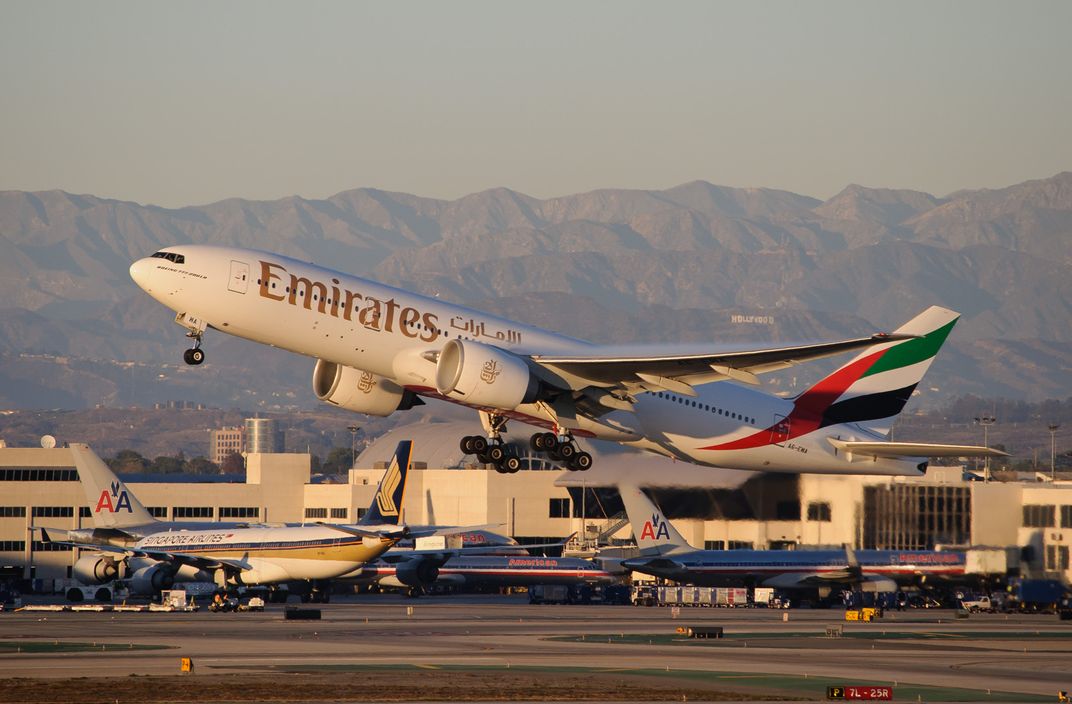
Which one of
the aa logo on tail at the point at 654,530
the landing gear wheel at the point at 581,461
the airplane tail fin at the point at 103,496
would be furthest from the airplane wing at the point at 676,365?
the airplane tail fin at the point at 103,496

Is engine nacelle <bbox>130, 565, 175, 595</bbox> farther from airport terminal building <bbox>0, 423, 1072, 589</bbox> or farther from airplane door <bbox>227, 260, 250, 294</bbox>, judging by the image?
airplane door <bbox>227, 260, 250, 294</bbox>

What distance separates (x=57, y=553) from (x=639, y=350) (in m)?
92.0

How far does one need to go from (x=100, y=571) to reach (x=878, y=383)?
5227cm

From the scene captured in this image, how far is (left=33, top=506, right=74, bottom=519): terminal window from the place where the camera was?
13938 centimetres

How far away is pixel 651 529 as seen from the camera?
3905 inches

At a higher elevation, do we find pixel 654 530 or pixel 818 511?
pixel 818 511

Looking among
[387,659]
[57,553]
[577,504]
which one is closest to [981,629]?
[387,659]

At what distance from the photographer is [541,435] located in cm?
5744

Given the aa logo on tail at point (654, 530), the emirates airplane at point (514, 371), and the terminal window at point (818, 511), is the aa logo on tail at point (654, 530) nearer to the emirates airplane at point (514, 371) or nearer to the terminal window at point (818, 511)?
the terminal window at point (818, 511)

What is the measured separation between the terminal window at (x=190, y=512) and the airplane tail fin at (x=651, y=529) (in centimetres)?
6228

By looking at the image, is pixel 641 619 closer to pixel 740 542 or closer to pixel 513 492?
pixel 740 542

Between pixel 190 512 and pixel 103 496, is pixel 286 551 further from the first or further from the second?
pixel 190 512

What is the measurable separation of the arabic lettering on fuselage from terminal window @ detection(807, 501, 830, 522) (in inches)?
1872

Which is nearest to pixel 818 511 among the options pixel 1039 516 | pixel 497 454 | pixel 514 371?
pixel 1039 516
